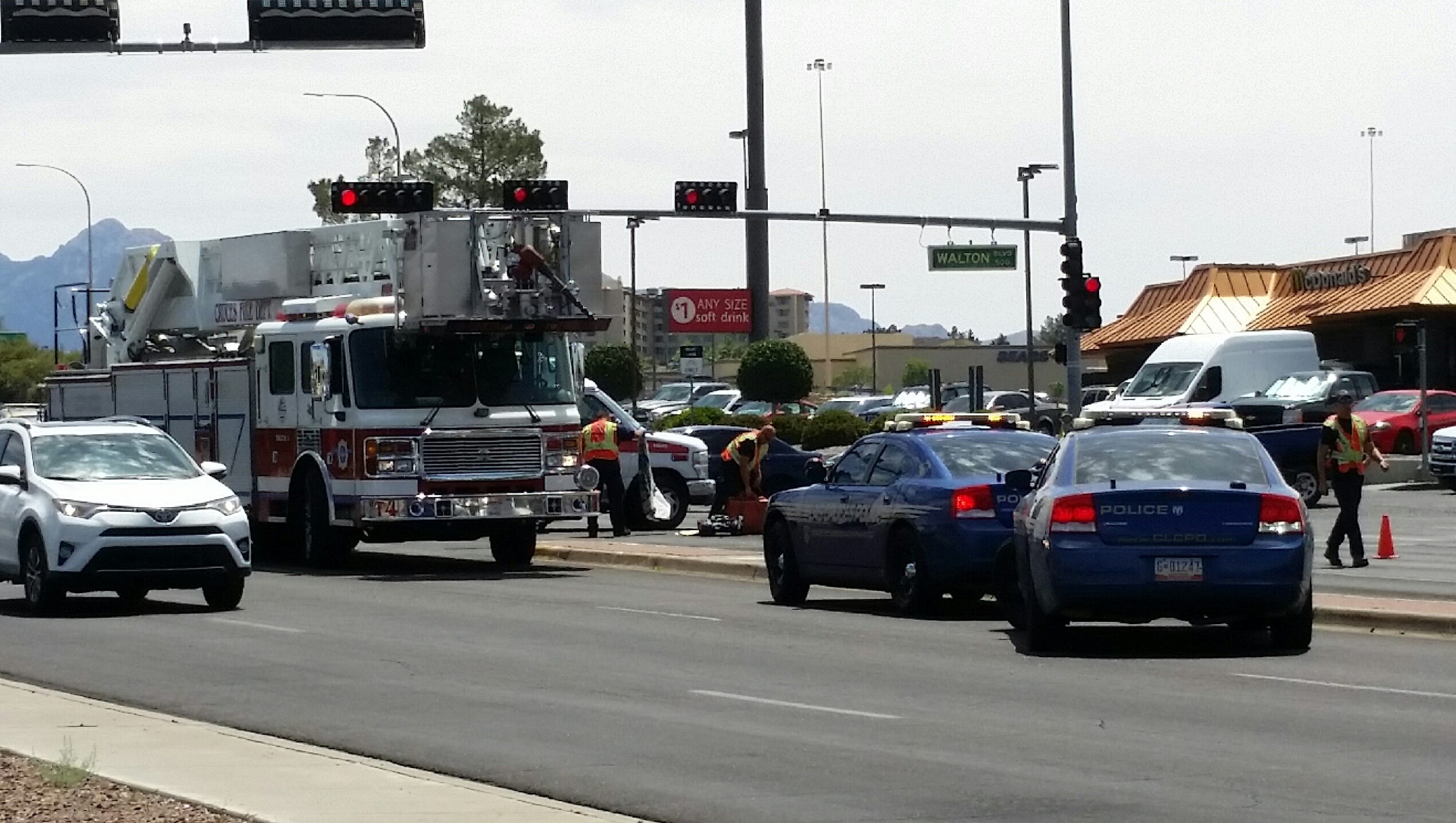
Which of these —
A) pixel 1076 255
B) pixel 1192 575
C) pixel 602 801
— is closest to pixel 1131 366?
pixel 1076 255

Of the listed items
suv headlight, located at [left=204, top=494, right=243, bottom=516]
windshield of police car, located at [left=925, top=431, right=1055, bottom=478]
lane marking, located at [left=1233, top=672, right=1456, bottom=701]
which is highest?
windshield of police car, located at [left=925, top=431, right=1055, bottom=478]

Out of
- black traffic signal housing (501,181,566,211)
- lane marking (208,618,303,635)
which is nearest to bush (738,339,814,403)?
black traffic signal housing (501,181,566,211)

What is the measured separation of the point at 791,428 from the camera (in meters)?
62.4

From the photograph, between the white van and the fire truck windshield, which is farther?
the white van

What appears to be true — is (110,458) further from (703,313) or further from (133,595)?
(703,313)

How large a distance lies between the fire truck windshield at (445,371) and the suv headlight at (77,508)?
558 cm

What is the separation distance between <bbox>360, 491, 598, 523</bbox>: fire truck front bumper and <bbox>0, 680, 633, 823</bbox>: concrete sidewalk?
11.9 m

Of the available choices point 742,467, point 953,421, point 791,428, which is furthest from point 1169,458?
point 791,428

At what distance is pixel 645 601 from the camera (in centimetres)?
2272

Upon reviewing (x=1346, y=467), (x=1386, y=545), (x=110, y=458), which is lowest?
(x=1386, y=545)

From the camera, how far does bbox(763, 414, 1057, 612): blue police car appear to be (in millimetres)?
19266

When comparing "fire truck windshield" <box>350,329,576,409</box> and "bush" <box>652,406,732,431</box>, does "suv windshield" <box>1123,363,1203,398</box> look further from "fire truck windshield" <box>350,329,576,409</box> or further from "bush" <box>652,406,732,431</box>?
"fire truck windshield" <box>350,329,576,409</box>

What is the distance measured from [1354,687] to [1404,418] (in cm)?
3421

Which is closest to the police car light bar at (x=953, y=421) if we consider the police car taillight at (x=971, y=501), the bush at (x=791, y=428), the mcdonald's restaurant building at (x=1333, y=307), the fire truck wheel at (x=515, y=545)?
the police car taillight at (x=971, y=501)
